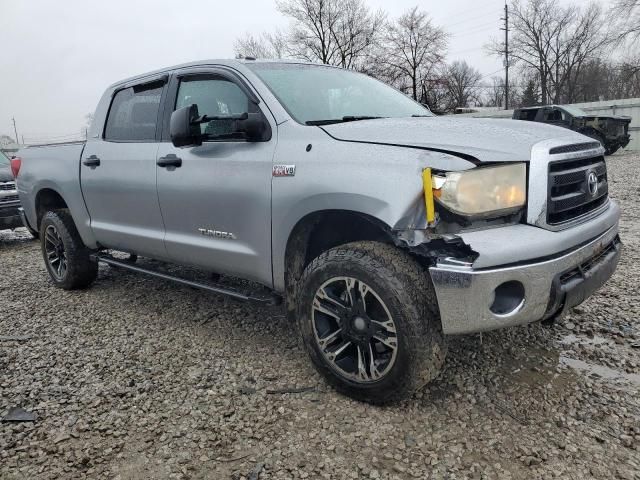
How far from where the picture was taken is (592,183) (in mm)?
2756

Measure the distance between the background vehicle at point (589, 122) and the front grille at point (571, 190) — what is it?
13.9 metres

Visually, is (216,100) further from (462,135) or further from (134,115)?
(462,135)

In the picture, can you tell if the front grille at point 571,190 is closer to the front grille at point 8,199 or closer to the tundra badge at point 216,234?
the tundra badge at point 216,234

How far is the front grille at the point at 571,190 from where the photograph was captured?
244cm

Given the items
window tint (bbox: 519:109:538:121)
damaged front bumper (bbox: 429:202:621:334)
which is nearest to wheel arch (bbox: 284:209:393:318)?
damaged front bumper (bbox: 429:202:621:334)

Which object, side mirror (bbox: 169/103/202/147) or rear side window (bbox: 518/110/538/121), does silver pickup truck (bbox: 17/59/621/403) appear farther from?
rear side window (bbox: 518/110/538/121)

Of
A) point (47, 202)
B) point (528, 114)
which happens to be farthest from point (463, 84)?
point (47, 202)

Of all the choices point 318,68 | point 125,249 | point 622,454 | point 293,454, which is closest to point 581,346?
point 622,454

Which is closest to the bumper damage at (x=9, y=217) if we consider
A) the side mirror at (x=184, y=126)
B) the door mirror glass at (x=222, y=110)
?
the door mirror glass at (x=222, y=110)

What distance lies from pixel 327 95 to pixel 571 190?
1.61 meters

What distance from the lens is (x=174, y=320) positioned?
4062mm

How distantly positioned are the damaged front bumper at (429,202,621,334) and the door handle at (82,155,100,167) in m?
3.16

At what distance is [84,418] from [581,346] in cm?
294

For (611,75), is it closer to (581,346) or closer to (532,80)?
(532,80)
